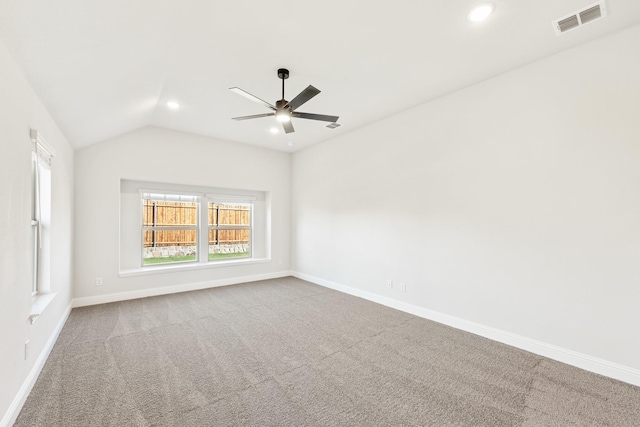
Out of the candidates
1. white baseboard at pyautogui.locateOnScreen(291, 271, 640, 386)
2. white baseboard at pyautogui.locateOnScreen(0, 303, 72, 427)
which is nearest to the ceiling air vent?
white baseboard at pyautogui.locateOnScreen(291, 271, 640, 386)

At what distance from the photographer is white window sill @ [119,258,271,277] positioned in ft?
15.5

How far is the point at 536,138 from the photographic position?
290cm

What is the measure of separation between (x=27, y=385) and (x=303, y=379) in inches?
82.9

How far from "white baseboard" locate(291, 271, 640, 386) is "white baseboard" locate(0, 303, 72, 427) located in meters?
3.96

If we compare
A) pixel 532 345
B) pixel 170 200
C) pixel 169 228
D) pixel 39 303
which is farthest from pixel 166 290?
pixel 532 345

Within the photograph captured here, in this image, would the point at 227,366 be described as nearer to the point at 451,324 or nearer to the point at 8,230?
the point at 8,230

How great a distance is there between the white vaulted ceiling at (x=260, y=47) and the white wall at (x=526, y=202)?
1.08 feet

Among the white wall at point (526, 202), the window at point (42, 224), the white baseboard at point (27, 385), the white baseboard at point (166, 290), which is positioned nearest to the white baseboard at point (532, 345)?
the white wall at point (526, 202)

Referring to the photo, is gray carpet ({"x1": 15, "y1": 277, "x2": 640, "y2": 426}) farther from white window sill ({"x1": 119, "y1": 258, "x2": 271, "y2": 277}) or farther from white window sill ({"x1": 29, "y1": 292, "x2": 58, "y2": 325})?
white window sill ({"x1": 119, "y1": 258, "x2": 271, "y2": 277})

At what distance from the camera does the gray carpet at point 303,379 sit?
76.5 inches

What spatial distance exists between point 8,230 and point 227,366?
1.92m

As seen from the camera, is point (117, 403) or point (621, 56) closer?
point (117, 403)

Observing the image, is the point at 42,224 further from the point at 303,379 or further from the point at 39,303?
the point at 303,379

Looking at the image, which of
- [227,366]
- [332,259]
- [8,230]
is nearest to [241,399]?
[227,366]
